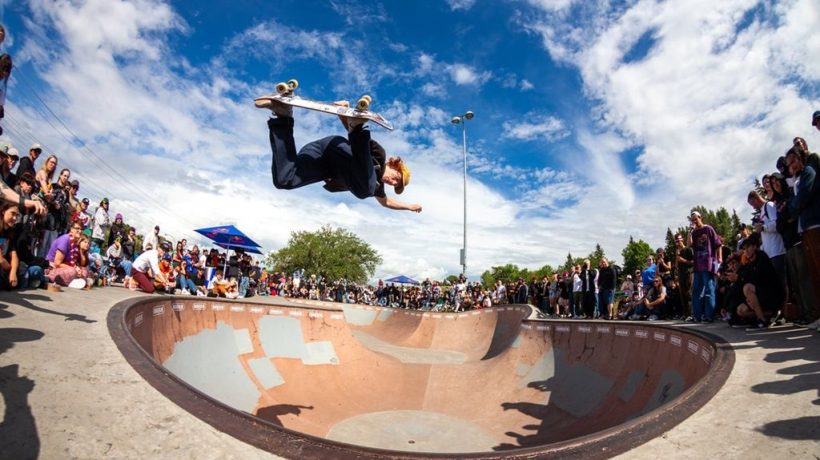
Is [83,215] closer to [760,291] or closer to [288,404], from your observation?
[288,404]

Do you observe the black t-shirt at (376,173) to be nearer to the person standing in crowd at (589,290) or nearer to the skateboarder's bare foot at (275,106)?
the skateboarder's bare foot at (275,106)

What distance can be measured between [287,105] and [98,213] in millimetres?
9126

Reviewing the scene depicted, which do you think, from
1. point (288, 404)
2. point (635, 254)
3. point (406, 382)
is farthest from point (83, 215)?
point (635, 254)

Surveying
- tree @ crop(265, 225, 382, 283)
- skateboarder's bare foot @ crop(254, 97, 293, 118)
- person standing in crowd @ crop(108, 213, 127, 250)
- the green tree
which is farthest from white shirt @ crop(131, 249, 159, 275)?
the green tree

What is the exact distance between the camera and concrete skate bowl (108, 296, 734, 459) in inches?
93.5

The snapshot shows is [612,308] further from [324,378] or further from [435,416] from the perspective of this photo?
[324,378]

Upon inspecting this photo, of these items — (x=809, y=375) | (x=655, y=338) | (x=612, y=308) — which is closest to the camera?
(x=809, y=375)

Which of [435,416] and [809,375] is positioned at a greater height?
[809,375]

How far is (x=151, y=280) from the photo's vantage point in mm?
9320

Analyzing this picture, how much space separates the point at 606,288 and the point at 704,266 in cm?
412

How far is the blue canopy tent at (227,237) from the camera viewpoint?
49.0ft

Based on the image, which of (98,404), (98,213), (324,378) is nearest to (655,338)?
(324,378)

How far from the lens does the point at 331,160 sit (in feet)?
14.0

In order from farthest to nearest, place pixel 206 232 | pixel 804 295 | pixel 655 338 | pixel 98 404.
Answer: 1. pixel 206 232
2. pixel 655 338
3. pixel 804 295
4. pixel 98 404
